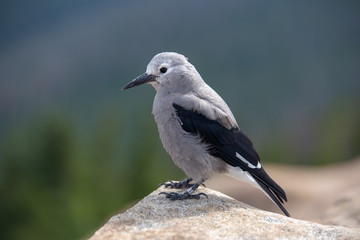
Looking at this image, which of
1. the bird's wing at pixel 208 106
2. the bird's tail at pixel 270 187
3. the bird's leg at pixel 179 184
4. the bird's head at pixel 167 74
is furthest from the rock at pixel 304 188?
the bird's head at pixel 167 74

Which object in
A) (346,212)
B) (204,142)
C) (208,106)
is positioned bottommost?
(204,142)

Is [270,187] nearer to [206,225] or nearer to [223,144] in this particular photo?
[223,144]

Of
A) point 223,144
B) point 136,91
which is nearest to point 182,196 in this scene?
point 223,144

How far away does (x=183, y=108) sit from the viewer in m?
4.83

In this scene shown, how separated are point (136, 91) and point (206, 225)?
375ft

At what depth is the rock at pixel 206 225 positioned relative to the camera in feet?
11.7

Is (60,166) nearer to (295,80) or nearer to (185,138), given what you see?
(185,138)

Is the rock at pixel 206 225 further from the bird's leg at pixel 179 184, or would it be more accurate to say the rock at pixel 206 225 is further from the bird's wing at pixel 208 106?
the bird's wing at pixel 208 106

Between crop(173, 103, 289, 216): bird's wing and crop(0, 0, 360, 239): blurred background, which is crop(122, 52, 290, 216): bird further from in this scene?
crop(0, 0, 360, 239): blurred background

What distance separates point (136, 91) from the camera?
117000mm

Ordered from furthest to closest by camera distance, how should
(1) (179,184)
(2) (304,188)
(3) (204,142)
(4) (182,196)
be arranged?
1. (2) (304,188)
2. (1) (179,184)
3. (3) (204,142)
4. (4) (182,196)

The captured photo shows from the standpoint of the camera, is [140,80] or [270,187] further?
[140,80]

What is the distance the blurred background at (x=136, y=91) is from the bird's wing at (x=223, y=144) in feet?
46.9

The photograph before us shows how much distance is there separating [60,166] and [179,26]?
15380cm
